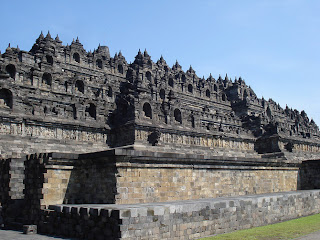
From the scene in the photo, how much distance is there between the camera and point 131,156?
13000 millimetres

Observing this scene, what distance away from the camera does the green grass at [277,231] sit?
11477 millimetres

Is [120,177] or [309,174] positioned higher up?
[120,177]

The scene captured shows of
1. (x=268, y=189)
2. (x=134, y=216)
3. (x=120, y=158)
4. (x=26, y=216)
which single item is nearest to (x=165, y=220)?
(x=134, y=216)

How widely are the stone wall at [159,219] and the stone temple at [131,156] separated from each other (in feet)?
0.11

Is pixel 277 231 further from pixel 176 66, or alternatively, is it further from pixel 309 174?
pixel 176 66

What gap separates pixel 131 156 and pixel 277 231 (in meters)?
6.19

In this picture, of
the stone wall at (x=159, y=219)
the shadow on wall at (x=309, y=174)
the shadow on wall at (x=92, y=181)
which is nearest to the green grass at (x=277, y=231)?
the stone wall at (x=159, y=219)

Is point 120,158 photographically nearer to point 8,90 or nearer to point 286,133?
point 8,90

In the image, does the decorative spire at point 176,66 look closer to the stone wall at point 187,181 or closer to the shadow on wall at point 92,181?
the stone wall at point 187,181

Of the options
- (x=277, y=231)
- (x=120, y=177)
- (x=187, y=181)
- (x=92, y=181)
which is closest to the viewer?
(x=277, y=231)

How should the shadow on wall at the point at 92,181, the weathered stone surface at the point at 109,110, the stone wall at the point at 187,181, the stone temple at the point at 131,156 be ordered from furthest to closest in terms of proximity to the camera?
the weathered stone surface at the point at 109,110
the stone wall at the point at 187,181
the shadow on wall at the point at 92,181
the stone temple at the point at 131,156

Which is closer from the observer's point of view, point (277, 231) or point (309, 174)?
point (277, 231)

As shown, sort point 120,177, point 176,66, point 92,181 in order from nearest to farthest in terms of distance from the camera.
Result: point 120,177
point 92,181
point 176,66

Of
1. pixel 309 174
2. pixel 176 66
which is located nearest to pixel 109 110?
pixel 309 174
